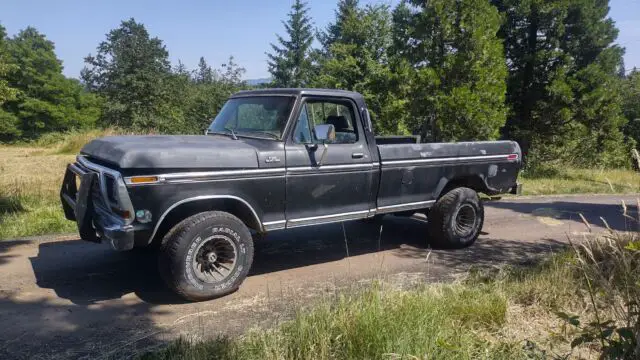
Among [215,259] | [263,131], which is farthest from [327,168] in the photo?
[215,259]

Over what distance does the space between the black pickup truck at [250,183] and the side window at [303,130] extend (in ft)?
0.04

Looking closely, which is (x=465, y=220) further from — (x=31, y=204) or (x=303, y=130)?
(x=31, y=204)

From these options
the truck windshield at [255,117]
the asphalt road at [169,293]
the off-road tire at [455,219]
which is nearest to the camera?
the asphalt road at [169,293]

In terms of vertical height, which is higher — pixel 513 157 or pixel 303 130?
pixel 303 130

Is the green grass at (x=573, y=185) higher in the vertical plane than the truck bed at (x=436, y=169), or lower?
lower

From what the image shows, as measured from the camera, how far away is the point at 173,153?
427 cm

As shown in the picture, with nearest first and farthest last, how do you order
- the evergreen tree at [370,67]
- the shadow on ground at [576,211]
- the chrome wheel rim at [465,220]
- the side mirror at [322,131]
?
the side mirror at [322,131], the chrome wheel rim at [465,220], the shadow on ground at [576,211], the evergreen tree at [370,67]

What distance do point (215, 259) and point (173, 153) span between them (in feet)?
3.59

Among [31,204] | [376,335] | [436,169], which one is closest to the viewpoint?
[376,335]

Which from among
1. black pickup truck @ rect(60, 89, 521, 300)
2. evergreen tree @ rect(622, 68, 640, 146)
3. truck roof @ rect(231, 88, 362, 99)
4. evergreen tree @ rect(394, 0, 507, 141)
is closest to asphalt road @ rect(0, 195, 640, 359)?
black pickup truck @ rect(60, 89, 521, 300)

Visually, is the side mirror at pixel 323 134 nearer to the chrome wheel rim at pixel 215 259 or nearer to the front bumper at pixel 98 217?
the chrome wheel rim at pixel 215 259

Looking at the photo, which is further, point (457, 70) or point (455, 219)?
point (457, 70)

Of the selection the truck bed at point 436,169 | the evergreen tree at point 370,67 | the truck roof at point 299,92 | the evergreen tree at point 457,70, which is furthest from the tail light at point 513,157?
the evergreen tree at point 370,67

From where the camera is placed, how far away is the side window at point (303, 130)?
515 centimetres
